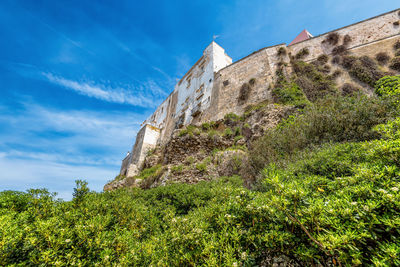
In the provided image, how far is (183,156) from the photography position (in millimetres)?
11461

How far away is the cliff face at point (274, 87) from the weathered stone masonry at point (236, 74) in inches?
2.4

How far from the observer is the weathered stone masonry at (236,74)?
1197cm

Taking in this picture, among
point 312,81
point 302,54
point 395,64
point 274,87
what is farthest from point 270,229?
point 302,54

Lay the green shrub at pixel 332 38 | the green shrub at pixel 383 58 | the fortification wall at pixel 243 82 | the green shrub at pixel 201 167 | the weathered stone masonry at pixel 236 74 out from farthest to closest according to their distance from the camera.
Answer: the fortification wall at pixel 243 82 → the green shrub at pixel 332 38 → the weathered stone masonry at pixel 236 74 → the green shrub at pixel 383 58 → the green shrub at pixel 201 167

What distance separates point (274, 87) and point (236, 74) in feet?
14.7

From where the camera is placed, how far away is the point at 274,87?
1259 cm

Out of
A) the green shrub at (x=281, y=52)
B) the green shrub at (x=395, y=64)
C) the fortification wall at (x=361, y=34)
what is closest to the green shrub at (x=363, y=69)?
the green shrub at (x=395, y=64)

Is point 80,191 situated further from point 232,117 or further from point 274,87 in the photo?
point 274,87

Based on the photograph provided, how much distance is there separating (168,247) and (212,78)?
1819 cm

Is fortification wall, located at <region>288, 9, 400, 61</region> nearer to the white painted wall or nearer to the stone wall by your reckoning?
the white painted wall

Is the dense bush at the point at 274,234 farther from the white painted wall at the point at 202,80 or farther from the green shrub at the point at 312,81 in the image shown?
the white painted wall at the point at 202,80

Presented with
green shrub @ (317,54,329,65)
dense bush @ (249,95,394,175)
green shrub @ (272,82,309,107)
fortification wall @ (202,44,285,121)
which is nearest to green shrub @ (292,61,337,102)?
green shrub @ (272,82,309,107)

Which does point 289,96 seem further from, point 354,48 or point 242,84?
point 354,48

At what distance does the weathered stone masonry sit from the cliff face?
60 millimetres
